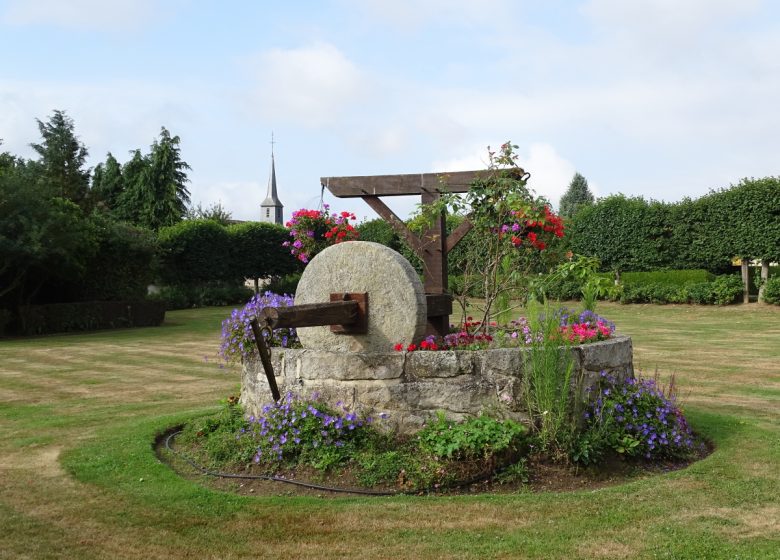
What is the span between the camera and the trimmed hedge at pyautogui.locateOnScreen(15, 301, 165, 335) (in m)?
19.7

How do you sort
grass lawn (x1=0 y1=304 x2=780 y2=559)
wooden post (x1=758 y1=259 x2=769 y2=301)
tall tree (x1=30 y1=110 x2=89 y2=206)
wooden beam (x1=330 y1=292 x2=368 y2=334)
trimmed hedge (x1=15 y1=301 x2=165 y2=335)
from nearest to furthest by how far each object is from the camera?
grass lawn (x1=0 y1=304 x2=780 y2=559) → wooden beam (x1=330 y1=292 x2=368 y2=334) → trimmed hedge (x1=15 y1=301 x2=165 y2=335) → wooden post (x1=758 y1=259 x2=769 y2=301) → tall tree (x1=30 y1=110 x2=89 y2=206)

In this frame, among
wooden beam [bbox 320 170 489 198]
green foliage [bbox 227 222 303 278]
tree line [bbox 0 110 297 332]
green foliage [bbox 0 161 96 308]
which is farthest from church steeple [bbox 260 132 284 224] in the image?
wooden beam [bbox 320 170 489 198]

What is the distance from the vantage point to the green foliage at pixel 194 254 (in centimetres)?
2908

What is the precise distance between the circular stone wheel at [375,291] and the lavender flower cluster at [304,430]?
636 millimetres

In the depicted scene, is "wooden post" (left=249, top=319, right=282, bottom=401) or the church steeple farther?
the church steeple

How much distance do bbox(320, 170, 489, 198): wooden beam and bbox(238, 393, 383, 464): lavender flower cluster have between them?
3.05 meters

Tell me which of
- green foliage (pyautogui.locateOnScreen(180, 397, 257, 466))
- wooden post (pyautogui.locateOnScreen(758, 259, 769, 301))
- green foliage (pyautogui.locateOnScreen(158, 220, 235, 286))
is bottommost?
green foliage (pyautogui.locateOnScreen(180, 397, 257, 466))

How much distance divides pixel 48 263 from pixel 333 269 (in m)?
16.0

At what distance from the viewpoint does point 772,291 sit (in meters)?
20.4

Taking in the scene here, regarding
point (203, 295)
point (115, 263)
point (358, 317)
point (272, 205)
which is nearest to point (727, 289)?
point (358, 317)

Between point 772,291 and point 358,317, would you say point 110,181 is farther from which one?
point 358,317

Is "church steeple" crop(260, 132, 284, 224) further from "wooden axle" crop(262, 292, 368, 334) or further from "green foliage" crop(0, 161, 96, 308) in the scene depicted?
"wooden axle" crop(262, 292, 368, 334)

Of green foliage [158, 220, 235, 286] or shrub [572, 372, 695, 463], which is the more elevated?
green foliage [158, 220, 235, 286]

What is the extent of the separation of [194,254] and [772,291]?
2152 centimetres
